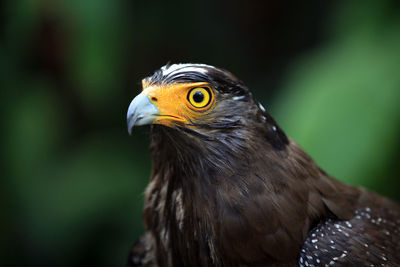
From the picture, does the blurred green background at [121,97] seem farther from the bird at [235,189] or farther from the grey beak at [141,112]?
the grey beak at [141,112]

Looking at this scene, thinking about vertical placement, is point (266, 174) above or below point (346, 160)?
above

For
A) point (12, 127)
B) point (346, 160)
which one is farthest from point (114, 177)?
point (346, 160)

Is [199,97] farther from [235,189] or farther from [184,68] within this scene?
[235,189]

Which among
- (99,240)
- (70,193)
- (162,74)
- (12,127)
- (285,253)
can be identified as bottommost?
(99,240)

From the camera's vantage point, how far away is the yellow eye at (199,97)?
10.6 ft

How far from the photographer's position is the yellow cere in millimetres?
3182

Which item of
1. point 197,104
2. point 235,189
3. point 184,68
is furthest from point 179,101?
point 235,189

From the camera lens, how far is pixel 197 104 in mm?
3244

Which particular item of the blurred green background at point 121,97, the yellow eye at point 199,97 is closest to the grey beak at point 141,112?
the yellow eye at point 199,97

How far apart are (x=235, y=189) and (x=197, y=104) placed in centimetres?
62

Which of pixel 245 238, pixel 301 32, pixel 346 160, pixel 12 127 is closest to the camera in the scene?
pixel 245 238

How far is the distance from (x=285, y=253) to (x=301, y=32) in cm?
626

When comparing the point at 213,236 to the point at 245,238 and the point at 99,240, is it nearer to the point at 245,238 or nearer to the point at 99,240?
the point at 245,238

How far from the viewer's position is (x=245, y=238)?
125 inches
